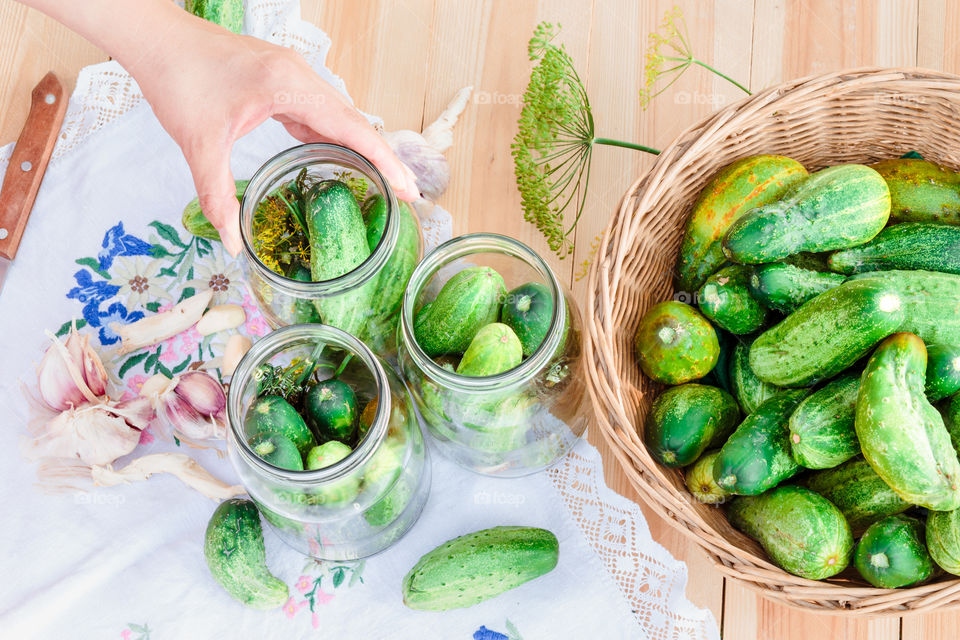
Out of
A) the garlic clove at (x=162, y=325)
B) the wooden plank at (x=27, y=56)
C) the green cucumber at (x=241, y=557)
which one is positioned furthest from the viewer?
the wooden plank at (x=27, y=56)

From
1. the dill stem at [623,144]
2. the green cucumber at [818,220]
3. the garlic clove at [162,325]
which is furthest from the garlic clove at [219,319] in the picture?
the green cucumber at [818,220]

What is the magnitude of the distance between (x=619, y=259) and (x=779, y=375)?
22 cm

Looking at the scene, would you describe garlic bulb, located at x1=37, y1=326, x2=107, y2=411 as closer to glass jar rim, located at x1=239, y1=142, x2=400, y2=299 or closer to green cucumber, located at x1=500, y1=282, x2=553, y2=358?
glass jar rim, located at x1=239, y1=142, x2=400, y2=299

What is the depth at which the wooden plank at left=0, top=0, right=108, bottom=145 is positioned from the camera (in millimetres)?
1219

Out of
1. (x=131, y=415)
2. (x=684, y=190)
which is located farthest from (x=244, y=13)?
(x=684, y=190)

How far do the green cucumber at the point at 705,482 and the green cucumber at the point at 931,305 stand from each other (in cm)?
25

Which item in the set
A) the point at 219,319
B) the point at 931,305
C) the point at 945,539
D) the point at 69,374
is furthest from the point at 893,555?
the point at 69,374

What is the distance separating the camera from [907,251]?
888 mm

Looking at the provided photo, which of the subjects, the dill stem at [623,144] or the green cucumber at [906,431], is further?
the dill stem at [623,144]

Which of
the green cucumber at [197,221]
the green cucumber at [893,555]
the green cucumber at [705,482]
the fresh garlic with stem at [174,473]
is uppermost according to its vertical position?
the green cucumber at [197,221]

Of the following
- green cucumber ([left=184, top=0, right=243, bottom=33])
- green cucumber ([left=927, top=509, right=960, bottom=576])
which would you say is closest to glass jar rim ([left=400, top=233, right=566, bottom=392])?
green cucumber ([left=927, top=509, right=960, bottom=576])

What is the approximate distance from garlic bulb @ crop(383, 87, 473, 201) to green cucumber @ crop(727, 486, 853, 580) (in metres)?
0.63

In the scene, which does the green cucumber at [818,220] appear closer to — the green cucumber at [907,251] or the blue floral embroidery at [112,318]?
the green cucumber at [907,251]

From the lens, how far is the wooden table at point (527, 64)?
117 centimetres
